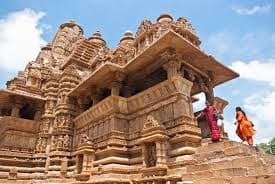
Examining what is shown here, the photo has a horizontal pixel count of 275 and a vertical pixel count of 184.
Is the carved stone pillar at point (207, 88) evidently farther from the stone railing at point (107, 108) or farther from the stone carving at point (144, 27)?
the stone carving at point (144, 27)

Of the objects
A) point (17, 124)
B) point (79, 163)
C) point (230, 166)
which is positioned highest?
point (17, 124)

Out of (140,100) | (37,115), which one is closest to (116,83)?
(140,100)

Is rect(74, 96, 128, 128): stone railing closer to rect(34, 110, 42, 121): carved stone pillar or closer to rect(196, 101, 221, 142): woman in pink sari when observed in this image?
rect(196, 101, 221, 142): woman in pink sari

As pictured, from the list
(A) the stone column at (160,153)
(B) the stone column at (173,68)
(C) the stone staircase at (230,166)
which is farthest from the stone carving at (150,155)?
(B) the stone column at (173,68)

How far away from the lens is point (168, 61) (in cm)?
905

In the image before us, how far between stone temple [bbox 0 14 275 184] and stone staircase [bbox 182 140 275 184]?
2 centimetres

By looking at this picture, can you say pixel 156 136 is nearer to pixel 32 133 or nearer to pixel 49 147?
pixel 49 147

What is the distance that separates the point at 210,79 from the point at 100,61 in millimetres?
6877

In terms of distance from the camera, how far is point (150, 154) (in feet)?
29.1

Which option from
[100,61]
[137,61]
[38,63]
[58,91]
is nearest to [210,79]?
[137,61]

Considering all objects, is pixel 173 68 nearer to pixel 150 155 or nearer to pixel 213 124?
pixel 213 124

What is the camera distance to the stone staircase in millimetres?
5094

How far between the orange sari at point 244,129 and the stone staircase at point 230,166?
0.54 metres

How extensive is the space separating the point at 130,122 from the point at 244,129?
4.88 meters
